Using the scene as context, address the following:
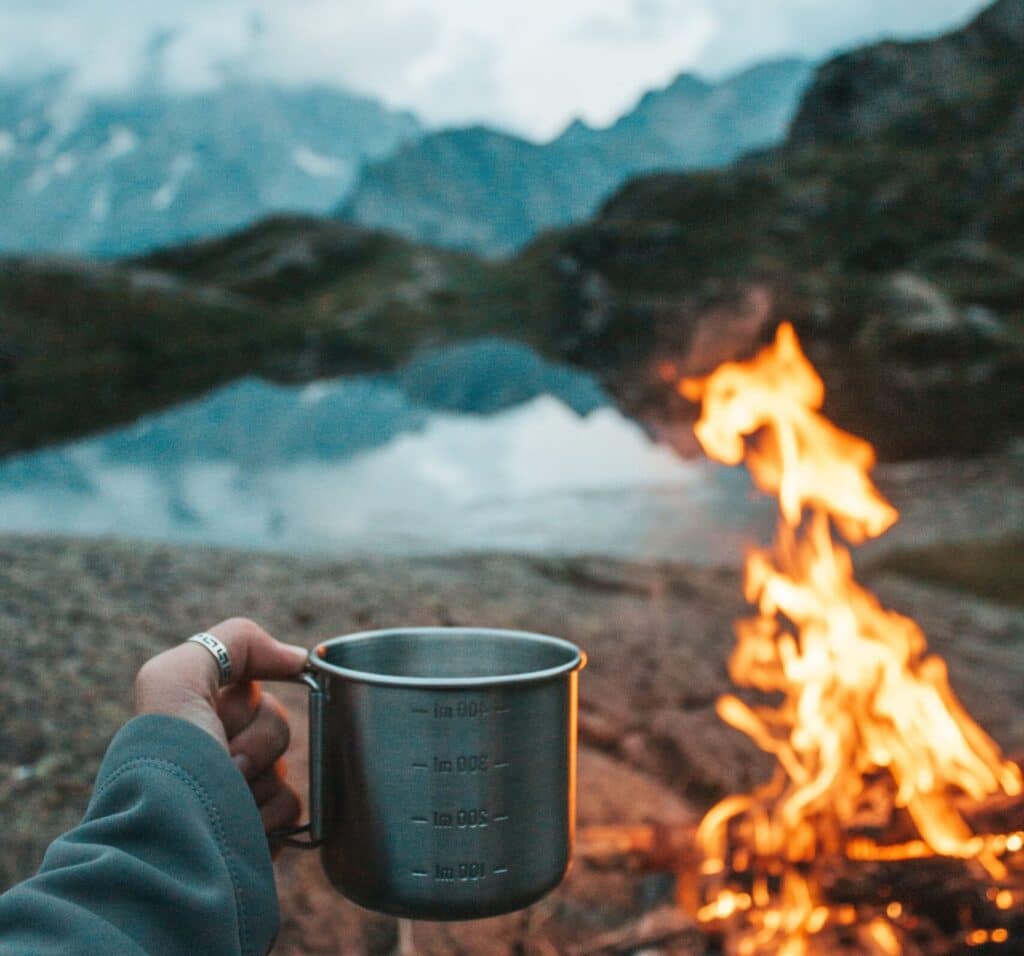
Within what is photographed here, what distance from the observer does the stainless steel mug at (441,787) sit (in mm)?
1734

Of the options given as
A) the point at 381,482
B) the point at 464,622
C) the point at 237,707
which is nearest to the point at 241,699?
the point at 237,707

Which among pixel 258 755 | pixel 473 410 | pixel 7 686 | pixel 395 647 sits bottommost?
pixel 473 410

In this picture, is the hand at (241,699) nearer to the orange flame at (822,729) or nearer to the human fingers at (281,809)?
the human fingers at (281,809)

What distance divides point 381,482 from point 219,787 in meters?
11.4

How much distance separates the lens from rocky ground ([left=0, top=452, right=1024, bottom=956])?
319 cm

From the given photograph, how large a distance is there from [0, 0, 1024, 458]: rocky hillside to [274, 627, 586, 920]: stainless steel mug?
12.9 m

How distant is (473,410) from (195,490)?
10.7m

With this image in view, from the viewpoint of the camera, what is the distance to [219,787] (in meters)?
1.57

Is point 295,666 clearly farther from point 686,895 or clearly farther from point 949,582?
point 949,582

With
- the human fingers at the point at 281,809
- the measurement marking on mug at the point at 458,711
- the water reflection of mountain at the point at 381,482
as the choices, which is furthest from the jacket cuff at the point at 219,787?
the water reflection of mountain at the point at 381,482

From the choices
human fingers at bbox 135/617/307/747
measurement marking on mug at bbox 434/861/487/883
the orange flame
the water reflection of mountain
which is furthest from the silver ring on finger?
the water reflection of mountain

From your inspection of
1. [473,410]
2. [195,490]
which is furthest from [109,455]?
[473,410]

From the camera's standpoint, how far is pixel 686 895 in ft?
10.7

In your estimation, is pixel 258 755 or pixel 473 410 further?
pixel 473 410
